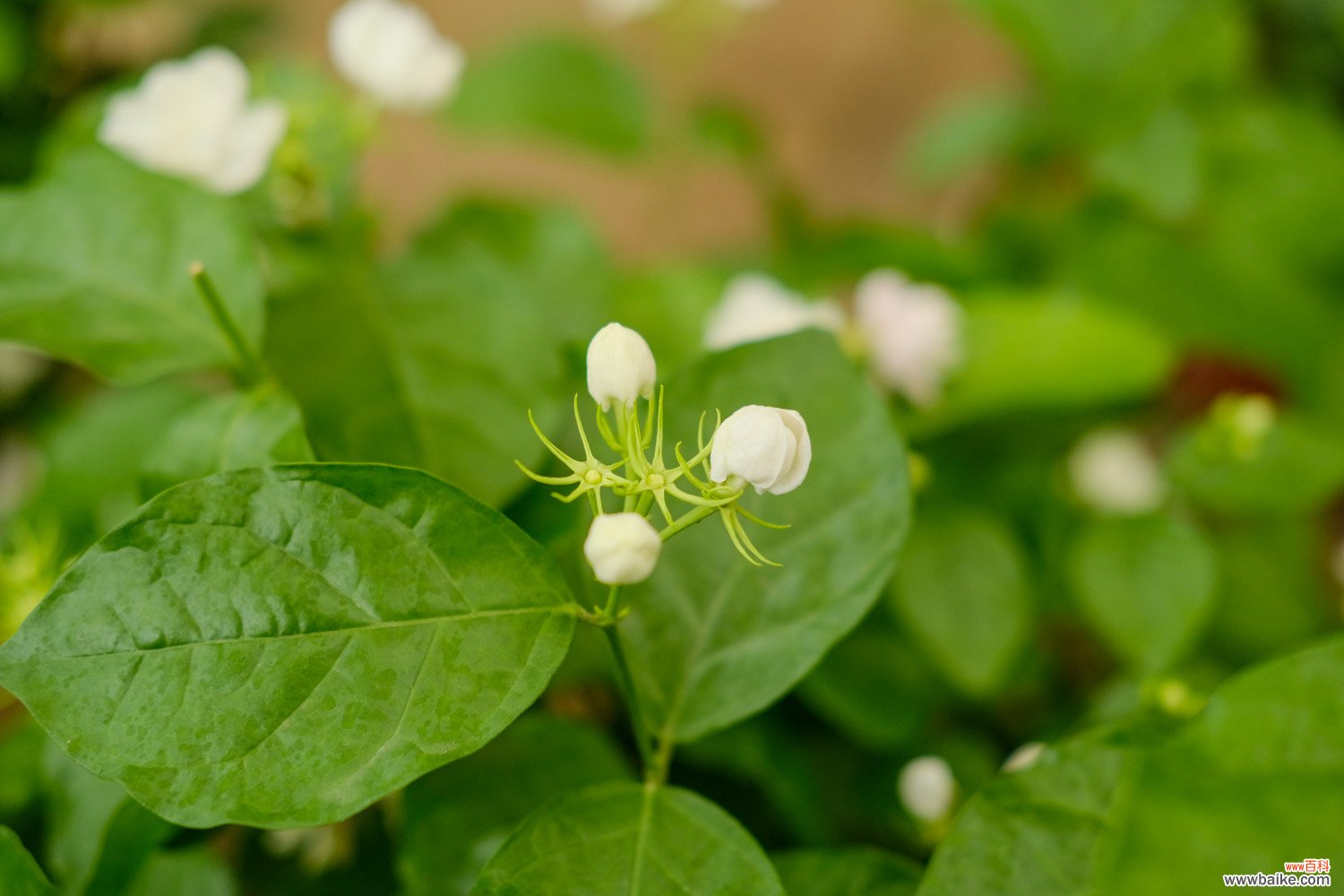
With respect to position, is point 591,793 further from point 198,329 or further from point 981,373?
point 981,373

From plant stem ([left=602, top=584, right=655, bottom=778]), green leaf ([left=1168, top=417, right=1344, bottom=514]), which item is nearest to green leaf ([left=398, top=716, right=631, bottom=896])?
plant stem ([left=602, top=584, right=655, bottom=778])

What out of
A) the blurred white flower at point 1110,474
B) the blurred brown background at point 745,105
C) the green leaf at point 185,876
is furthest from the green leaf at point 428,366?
the blurred brown background at point 745,105

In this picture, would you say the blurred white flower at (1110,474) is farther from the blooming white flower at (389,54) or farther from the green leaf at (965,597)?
the blooming white flower at (389,54)

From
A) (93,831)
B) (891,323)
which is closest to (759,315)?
(891,323)

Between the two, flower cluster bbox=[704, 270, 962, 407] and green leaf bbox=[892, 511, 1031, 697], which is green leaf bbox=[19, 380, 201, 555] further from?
green leaf bbox=[892, 511, 1031, 697]

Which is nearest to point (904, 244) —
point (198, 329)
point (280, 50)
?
point (198, 329)
